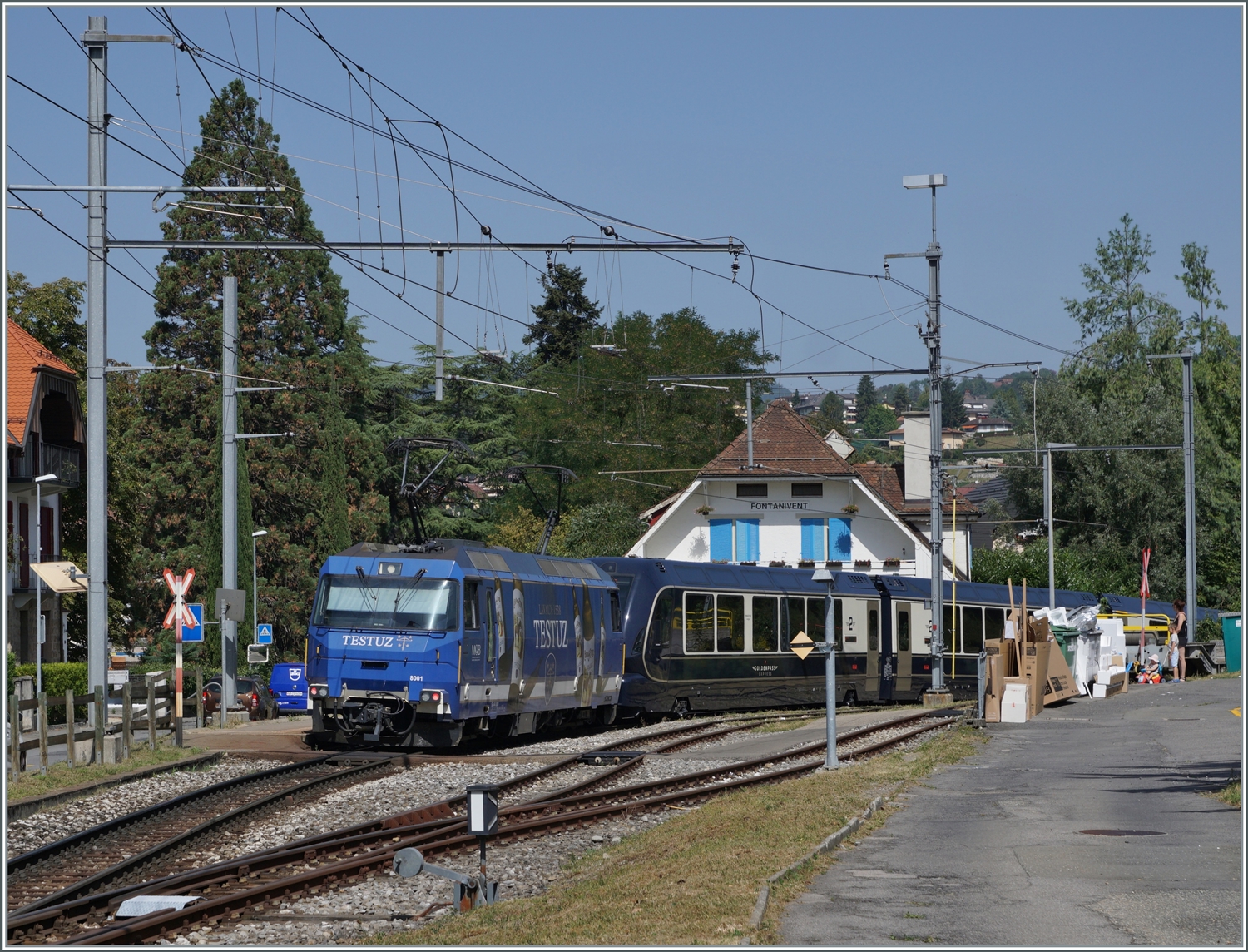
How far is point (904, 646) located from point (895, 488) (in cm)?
3399

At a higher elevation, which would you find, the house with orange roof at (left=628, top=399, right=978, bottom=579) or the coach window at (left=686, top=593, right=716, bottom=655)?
the house with orange roof at (left=628, top=399, right=978, bottom=579)

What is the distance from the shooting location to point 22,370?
45.3 meters

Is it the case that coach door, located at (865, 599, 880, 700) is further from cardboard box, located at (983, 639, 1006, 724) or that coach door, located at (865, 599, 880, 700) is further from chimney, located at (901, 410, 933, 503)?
chimney, located at (901, 410, 933, 503)

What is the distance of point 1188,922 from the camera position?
9438 millimetres

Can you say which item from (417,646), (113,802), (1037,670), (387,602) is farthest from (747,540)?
(113,802)

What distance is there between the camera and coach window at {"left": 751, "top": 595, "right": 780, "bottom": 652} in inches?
1266

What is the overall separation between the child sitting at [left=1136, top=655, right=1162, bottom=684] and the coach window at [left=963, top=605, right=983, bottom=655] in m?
5.70

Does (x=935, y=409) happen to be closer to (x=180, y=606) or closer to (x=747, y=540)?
(x=180, y=606)

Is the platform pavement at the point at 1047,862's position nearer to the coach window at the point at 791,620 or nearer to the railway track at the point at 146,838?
the railway track at the point at 146,838

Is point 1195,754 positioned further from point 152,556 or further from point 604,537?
point 152,556

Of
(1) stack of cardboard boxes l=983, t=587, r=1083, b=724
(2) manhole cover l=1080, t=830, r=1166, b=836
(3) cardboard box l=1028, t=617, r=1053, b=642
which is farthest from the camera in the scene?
(3) cardboard box l=1028, t=617, r=1053, b=642

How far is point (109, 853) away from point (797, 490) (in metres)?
48.8

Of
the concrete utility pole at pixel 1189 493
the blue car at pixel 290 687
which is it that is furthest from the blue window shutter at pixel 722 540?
the blue car at pixel 290 687

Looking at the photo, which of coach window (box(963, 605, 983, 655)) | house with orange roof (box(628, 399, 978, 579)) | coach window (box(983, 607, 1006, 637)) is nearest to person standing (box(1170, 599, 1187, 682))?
coach window (box(983, 607, 1006, 637))
